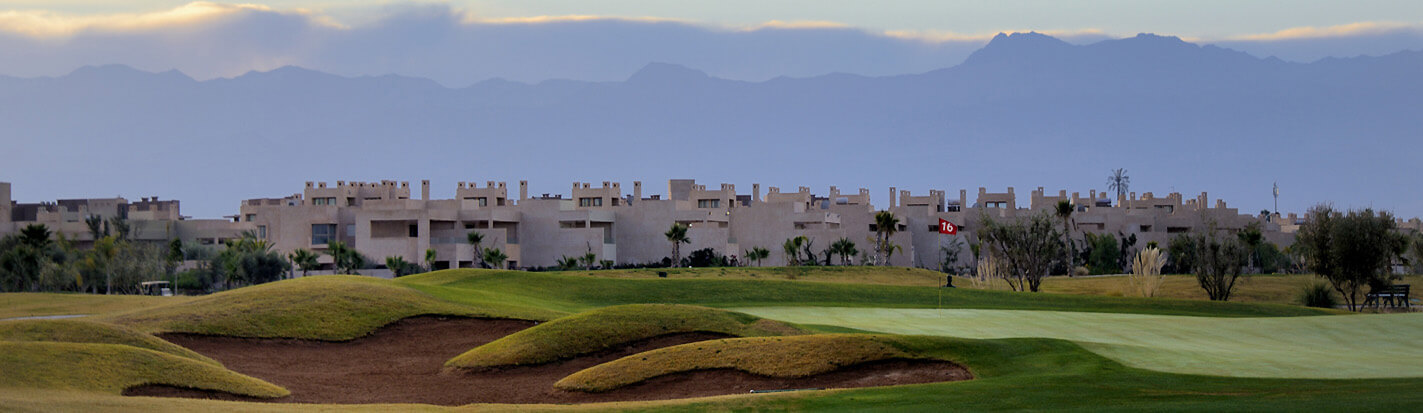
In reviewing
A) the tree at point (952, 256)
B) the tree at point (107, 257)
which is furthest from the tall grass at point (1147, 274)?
the tree at point (107, 257)

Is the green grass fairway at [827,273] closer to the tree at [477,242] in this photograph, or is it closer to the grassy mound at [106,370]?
the tree at [477,242]

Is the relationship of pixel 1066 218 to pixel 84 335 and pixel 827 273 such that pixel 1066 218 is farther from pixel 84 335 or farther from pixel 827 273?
pixel 84 335

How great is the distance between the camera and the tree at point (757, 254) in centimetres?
9831

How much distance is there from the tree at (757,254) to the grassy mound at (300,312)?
60.6 metres

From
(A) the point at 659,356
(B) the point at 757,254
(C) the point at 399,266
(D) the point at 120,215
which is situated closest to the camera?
(A) the point at 659,356

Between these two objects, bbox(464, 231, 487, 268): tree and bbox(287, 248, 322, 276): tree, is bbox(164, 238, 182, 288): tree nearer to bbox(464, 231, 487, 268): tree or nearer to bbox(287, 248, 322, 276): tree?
bbox(287, 248, 322, 276): tree

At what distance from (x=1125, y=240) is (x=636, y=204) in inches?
1870

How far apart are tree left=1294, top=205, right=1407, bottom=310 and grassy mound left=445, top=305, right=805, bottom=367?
37.0 metres

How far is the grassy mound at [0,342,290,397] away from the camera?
1894 cm

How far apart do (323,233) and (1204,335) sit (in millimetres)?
84091

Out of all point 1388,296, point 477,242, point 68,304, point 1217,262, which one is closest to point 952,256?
point 477,242

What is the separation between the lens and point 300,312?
3391 centimetres

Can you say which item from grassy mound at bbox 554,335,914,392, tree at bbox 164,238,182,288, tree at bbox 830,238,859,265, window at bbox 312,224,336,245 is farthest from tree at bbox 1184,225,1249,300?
window at bbox 312,224,336,245

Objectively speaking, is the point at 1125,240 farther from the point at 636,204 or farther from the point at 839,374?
the point at 839,374
